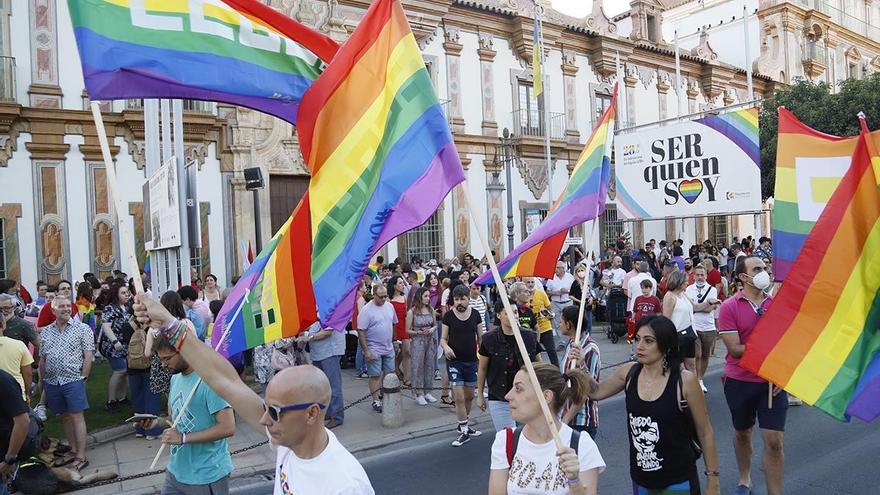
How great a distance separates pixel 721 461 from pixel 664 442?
3.14m

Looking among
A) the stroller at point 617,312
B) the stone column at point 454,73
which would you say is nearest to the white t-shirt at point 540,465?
the stroller at point 617,312

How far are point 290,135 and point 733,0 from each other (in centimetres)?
2933

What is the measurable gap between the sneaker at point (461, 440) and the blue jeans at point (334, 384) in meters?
1.61

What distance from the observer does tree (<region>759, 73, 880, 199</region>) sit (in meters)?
24.0

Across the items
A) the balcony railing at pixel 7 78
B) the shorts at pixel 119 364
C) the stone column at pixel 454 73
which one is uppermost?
the stone column at pixel 454 73

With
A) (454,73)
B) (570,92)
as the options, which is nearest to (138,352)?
(454,73)

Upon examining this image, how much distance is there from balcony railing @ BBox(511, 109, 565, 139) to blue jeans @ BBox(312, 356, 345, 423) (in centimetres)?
1681

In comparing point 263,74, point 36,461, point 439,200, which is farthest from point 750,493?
point 36,461

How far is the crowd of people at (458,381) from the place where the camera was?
9.42ft

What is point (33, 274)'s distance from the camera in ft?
49.3

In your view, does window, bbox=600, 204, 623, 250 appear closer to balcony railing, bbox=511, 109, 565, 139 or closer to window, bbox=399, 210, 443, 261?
balcony railing, bbox=511, 109, 565, 139

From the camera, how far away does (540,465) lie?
9.69 feet

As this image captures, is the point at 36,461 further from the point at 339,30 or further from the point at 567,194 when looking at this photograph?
the point at 339,30

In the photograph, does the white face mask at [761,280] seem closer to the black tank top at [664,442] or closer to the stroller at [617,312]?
the black tank top at [664,442]
